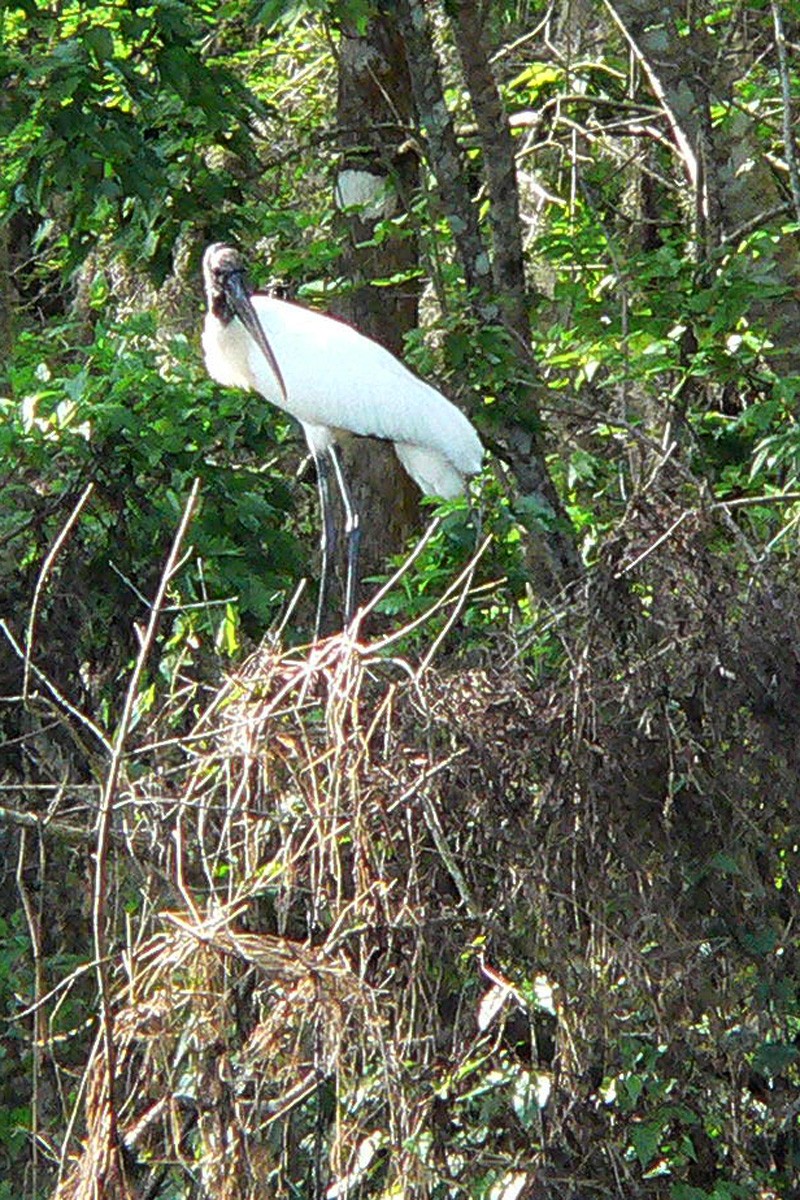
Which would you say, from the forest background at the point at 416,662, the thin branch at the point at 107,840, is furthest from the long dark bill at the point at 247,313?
the thin branch at the point at 107,840

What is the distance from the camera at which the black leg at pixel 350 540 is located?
270 inches

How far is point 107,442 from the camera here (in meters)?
6.23

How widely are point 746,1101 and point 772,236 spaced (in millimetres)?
2615

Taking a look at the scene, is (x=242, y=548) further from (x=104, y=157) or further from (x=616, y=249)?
(x=616, y=249)

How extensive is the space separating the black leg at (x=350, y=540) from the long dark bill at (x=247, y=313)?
14.2 inches

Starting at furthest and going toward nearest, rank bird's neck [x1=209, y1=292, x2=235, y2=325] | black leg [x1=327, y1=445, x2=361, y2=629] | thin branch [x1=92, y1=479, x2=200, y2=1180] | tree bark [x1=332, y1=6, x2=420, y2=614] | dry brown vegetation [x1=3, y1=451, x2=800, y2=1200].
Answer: tree bark [x1=332, y1=6, x2=420, y2=614]
bird's neck [x1=209, y1=292, x2=235, y2=325]
black leg [x1=327, y1=445, x2=361, y2=629]
dry brown vegetation [x1=3, y1=451, x2=800, y2=1200]
thin branch [x1=92, y1=479, x2=200, y2=1180]

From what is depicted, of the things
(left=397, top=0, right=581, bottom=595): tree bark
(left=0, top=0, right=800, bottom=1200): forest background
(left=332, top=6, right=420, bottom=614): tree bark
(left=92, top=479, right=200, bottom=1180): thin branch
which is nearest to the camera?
(left=92, top=479, right=200, bottom=1180): thin branch

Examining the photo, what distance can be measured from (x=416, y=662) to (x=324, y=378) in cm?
201

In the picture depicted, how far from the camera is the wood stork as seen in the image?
23.4 feet

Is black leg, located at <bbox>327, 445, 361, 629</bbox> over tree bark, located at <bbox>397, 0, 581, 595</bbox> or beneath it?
beneath

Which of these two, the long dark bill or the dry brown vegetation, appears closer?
the dry brown vegetation

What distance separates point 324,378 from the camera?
729cm

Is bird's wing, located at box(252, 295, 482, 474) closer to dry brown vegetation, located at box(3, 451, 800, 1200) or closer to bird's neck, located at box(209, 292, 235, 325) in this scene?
bird's neck, located at box(209, 292, 235, 325)

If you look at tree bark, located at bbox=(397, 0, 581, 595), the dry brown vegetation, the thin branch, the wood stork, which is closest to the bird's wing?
the wood stork
